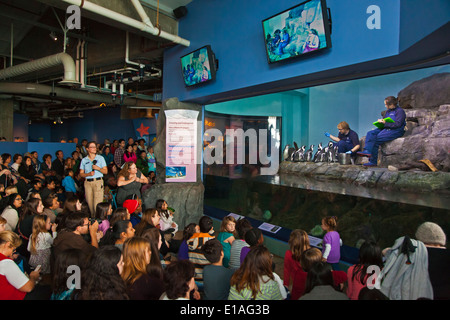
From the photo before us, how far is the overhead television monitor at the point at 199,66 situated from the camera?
548 cm

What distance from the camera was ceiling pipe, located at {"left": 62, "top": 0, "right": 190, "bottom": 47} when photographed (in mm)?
4617

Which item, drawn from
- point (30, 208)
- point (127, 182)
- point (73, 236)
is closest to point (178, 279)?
point (73, 236)

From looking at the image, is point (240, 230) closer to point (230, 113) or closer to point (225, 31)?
point (225, 31)

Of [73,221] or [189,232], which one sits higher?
[73,221]

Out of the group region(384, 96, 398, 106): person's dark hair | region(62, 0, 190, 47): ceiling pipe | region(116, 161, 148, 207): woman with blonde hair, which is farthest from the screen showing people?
region(384, 96, 398, 106): person's dark hair

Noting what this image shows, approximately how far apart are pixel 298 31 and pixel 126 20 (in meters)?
2.95

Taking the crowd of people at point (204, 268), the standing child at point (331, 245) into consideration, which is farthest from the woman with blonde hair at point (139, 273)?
the standing child at point (331, 245)

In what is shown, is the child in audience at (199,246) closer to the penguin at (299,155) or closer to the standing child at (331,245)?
the standing child at (331,245)

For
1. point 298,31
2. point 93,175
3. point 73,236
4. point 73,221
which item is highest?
point 298,31

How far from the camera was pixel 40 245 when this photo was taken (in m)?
2.96

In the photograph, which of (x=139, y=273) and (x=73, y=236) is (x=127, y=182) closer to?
(x=73, y=236)

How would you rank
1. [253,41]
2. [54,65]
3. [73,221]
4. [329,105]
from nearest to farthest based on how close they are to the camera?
[73,221], [253,41], [329,105], [54,65]

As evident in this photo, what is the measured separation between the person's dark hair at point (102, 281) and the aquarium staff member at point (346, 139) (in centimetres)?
438

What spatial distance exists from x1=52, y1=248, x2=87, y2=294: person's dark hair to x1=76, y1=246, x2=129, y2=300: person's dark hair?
24cm
